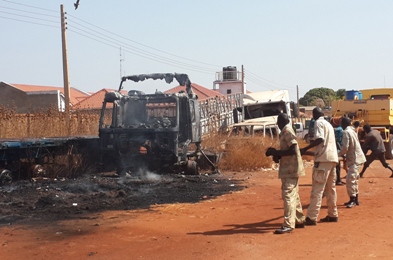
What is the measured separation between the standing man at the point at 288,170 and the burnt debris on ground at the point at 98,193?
11.1ft

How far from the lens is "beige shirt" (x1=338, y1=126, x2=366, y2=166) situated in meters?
10.3

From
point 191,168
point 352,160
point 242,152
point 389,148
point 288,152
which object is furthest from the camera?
point 389,148

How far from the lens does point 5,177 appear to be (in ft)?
41.7

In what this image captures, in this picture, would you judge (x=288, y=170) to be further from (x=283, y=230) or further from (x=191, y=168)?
(x=191, y=168)

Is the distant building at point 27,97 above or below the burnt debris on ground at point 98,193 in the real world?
above

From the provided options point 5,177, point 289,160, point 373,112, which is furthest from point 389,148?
point 289,160

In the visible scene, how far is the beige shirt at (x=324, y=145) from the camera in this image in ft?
27.8

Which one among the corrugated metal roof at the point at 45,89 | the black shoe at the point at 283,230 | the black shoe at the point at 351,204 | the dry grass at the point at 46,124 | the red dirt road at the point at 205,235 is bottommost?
the red dirt road at the point at 205,235

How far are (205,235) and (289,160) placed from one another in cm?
161

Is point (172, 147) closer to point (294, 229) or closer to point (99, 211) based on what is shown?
point (99, 211)

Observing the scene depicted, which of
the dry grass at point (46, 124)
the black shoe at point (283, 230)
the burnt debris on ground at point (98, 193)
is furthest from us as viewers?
the dry grass at point (46, 124)

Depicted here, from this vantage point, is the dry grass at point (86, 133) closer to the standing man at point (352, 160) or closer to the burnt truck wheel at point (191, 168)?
the burnt truck wheel at point (191, 168)

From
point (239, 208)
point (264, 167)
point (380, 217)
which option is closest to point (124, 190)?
point (239, 208)

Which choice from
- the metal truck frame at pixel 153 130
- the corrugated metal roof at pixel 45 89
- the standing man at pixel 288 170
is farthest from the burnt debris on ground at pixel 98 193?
the corrugated metal roof at pixel 45 89
